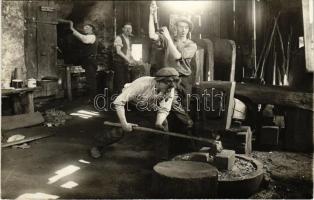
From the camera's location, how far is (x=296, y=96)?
8.26m

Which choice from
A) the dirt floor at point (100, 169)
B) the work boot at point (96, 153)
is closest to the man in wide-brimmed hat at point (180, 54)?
the dirt floor at point (100, 169)

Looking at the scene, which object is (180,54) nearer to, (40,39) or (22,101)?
(22,101)

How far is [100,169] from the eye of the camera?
23.8 feet

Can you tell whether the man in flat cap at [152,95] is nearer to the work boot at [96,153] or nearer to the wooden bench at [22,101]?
the work boot at [96,153]

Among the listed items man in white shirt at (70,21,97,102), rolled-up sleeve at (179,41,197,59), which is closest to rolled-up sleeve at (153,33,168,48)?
rolled-up sleeve at (179,41,197,59)

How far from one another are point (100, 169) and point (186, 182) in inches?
99.3

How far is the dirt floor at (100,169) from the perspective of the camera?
6172 mm

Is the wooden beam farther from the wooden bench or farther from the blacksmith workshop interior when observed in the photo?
the wooden bench

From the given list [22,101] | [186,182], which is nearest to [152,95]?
[186,182]

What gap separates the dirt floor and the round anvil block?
2.21 feet

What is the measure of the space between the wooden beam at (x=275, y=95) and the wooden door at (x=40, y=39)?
26.0 ft

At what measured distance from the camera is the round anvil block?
527cm

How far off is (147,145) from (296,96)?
12.0 feet

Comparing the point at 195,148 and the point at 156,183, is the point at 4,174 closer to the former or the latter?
the point at 156,183
